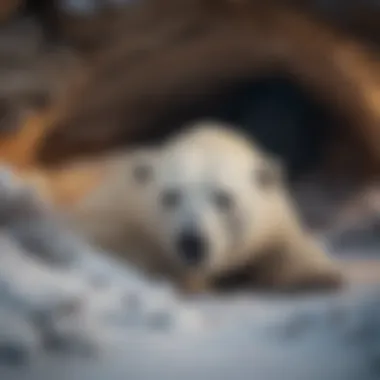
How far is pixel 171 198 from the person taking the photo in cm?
116

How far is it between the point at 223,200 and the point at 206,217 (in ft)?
0.13

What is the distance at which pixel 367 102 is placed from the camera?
1.25 m

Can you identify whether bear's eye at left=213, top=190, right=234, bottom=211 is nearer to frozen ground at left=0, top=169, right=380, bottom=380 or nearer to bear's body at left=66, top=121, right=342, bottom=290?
bear's body at left=66, top=121, right=342, bottom=290

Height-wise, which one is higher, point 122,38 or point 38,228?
point 122,38

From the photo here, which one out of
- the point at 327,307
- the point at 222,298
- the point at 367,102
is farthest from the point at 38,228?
the point at 367,102

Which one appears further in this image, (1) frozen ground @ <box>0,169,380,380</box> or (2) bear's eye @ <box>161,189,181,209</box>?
(2) bear's eye @ <box>161,189,181,209</box>

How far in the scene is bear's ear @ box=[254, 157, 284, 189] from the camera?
1.17 m

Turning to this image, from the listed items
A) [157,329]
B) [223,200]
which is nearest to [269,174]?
[223,200]

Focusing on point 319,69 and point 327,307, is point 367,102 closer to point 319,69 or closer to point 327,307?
point 319,69

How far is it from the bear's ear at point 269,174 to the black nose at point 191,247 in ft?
0.38

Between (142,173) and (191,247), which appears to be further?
(142,173)

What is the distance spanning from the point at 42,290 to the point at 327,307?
0.30 metres

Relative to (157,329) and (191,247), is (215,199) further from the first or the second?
(157,329)

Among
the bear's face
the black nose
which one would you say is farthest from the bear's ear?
the black nose
